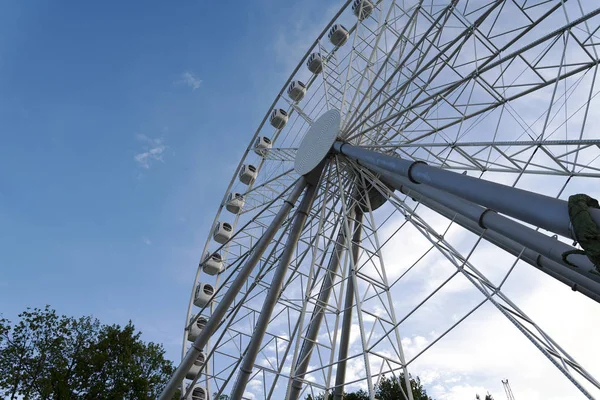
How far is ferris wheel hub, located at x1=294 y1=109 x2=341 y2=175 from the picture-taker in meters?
15.8

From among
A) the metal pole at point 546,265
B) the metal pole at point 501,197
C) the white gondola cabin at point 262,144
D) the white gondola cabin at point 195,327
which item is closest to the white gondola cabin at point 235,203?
the white gondola cabin at point 262,144

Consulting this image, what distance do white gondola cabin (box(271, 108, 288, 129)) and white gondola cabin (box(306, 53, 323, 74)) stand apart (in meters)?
2.54

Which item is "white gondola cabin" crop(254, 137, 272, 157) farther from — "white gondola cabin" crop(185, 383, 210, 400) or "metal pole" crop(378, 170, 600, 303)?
"metal pole" crop(378, 170, 600, 303)

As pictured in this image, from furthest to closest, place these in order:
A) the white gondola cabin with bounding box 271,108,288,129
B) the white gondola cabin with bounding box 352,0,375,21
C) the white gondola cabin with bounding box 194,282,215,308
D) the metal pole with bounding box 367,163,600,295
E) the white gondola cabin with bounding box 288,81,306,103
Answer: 1. the white gondola cabin with bounding box 271,108,288,129
2. the white gondola cabin with bounding box 288,81,306,103
3. the white gondola cabin with bounding box 194,282,215,308
4. the white gondola cabin with bounding box 352,0,375,21
5. the metal pole with bounding box 367,163,600,295

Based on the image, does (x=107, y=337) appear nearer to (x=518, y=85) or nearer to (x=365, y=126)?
(x=365, y=126)

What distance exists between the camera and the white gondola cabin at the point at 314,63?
69.0ft

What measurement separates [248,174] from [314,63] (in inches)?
240

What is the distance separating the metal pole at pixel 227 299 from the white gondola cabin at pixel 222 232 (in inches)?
259

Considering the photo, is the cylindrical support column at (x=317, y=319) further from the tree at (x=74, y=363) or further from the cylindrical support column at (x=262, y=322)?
the tree at (x=74, y=363)

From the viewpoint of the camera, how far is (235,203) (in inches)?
925

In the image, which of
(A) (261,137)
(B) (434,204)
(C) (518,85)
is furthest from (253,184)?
(C) (518,85)

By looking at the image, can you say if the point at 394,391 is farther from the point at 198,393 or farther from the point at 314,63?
the point at 314,63

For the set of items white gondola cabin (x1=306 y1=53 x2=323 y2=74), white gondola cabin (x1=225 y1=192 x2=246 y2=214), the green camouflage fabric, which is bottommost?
the green camouflage fabric

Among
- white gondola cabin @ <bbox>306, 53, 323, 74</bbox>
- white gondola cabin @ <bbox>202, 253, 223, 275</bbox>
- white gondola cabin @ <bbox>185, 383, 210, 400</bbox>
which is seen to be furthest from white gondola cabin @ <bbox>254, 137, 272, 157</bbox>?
white gondola cabin @ <bbox>185, 383, 210, 400</bbox>
